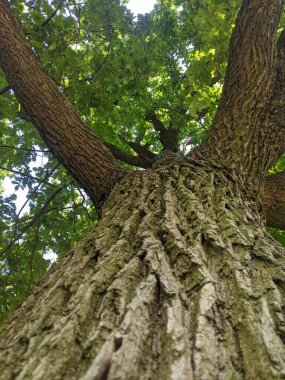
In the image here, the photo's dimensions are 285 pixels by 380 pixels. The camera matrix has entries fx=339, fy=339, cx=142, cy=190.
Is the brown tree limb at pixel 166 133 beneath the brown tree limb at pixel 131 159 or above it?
above

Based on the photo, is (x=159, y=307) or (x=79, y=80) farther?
(x=79, y=80)

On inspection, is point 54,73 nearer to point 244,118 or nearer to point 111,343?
point 244,118

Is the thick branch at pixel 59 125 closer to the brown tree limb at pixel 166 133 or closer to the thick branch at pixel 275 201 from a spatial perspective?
the thick branch at pixel 275 201

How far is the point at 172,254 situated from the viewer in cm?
135

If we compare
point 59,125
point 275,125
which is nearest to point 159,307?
point 59,125

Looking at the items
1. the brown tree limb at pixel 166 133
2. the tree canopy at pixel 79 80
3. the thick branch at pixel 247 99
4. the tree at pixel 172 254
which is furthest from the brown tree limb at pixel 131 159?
the thick branch at pixel 247 99

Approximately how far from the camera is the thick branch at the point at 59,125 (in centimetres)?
269

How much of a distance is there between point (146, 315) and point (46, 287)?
55 cm

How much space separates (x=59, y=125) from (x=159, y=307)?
2.02 meters

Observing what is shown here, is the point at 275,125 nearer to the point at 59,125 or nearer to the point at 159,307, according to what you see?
the point at 59,125

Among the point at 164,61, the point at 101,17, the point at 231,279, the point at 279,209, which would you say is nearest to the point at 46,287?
the point at 231,279

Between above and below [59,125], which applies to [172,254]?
below

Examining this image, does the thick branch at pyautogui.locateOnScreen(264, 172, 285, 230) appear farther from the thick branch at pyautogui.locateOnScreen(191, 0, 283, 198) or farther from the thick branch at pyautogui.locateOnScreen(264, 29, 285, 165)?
the thick branch at pyautogui.locateOnScreen(191, 0, 283, 198)

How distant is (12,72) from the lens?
2.80m
